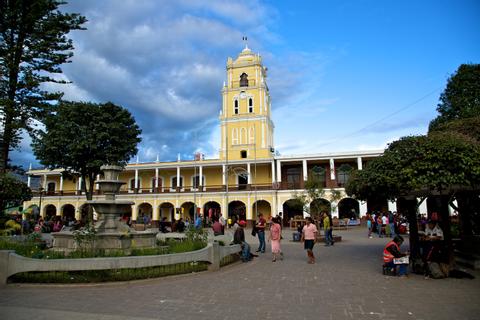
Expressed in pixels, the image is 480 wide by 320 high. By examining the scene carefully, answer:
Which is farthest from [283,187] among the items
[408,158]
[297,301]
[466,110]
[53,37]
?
[297,301]

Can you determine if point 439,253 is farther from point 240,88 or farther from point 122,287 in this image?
point 240,88

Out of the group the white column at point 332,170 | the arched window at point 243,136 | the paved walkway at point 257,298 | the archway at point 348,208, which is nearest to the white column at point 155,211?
the arched window at point 243,136

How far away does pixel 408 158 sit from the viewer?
7797 mm

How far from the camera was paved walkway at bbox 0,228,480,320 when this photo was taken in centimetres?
494

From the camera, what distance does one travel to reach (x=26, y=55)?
49.2 ft

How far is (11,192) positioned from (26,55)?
6785 mm

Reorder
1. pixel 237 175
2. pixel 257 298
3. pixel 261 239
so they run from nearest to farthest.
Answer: pixel 257 298
pixel 261 239
pixel 237 175

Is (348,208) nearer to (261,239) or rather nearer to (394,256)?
(261,239)

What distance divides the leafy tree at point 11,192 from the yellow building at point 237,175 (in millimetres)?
19747

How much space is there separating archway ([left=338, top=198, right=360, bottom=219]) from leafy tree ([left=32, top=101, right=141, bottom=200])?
2004cm

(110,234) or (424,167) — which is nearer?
(424,167)

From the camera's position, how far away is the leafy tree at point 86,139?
24.4 metres

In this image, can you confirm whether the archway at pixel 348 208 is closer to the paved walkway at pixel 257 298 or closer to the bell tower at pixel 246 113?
the bell tower at pixel 246 113

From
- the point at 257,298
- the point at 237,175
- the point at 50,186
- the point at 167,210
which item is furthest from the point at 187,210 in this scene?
the point at 257,298
